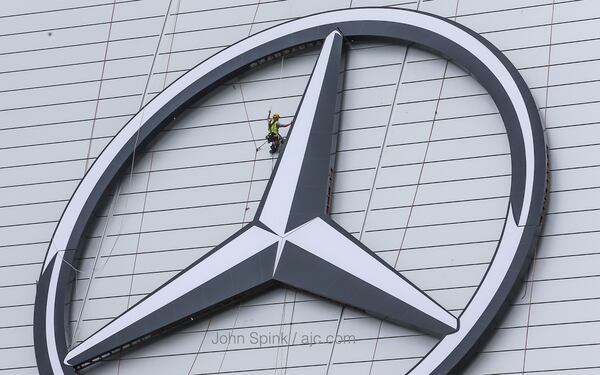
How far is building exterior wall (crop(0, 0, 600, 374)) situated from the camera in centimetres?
2827

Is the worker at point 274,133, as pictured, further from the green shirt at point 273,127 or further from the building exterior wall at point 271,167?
the building exterior wall at point 271,167

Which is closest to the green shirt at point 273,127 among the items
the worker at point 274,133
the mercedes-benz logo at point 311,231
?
the worker at point 274,133

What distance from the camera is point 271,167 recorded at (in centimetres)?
3045

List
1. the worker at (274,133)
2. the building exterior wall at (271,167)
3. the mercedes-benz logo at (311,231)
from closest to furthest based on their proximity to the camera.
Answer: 1. the mercedes-benz logo at (311,231)
2. the building exterior wall at (271,167)
3. the worker at (274,133)

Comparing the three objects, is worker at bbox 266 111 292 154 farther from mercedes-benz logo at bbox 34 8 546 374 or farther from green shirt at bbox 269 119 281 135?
mercedes-benz logo at bbox 34 8 546 374

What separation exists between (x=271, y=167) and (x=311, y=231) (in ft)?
6.39

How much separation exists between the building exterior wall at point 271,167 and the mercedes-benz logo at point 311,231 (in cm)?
40

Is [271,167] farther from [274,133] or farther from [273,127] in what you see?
[273,127]

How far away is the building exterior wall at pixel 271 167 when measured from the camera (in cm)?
2827

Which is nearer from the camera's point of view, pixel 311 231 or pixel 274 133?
pixel 311 231

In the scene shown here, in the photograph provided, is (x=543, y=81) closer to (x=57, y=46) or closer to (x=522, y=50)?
(x=522, y=50)

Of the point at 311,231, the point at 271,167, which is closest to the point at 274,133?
the point at 271,167

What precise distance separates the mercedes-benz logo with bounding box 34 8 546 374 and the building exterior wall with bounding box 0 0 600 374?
404mm

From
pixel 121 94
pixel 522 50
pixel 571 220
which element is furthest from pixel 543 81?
pixel 121 94
